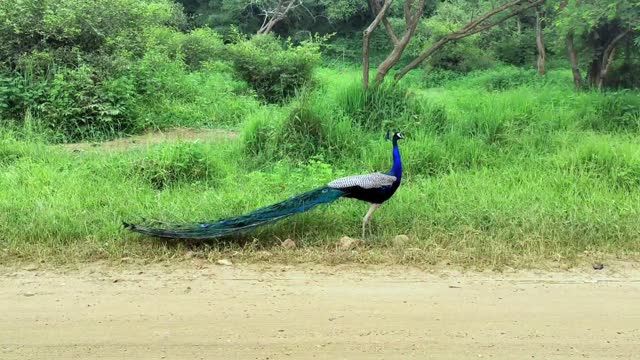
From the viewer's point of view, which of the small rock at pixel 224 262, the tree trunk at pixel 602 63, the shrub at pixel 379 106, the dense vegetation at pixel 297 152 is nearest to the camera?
the small rock at pixel 224 262

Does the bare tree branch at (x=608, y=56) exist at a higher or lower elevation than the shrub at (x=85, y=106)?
higher

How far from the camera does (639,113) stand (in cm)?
867

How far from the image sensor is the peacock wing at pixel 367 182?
16.1ft

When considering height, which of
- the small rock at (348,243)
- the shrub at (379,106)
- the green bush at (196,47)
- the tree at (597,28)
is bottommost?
the small rock at (348,243)

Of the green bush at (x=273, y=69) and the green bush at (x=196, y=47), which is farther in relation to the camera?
the green bush at (x=196, y=47)

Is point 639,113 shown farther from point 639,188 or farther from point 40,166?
point 40,166

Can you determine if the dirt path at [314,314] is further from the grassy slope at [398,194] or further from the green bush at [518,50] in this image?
the green bush at [518,50]

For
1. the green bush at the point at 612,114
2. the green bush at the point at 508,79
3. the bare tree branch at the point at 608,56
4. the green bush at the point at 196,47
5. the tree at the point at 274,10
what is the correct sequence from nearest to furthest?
1. the green bush at the point at 612,114
2. the bare tree branch at the point at 608,56
3. the green bush at the point at 196,47
4. the green bush at the point at 508,79
5. the tree at the point at 274,10

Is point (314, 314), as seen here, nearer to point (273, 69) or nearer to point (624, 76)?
point (273, 69)

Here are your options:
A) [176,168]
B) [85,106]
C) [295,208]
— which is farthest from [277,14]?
[295,208]

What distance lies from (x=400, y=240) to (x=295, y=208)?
93 cm

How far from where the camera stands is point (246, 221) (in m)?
4.86

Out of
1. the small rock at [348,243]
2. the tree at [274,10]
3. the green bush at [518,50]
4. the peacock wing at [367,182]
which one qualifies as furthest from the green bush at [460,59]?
the small rock at [348,243]

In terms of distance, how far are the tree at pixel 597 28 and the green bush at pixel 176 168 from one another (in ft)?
22.1
